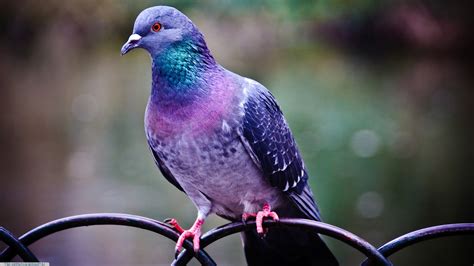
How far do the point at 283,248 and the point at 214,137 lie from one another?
0.39 m

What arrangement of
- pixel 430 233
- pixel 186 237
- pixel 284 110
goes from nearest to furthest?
pixel 430 233
pixel 186 237
pixel 284 110

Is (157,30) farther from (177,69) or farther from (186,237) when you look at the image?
(186,237)

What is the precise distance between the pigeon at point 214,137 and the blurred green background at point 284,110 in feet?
9.07

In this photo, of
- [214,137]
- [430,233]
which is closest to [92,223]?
[214,137]

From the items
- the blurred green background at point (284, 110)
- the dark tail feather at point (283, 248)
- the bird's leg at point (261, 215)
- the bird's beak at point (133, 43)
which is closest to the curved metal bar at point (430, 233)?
the bird's leg at point (261, 215)

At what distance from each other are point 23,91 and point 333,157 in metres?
5.04

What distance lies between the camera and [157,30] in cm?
176

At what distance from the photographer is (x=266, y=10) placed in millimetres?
11039

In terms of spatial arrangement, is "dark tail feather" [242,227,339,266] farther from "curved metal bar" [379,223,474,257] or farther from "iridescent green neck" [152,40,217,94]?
"curved metal bar" [379,223,474,257]

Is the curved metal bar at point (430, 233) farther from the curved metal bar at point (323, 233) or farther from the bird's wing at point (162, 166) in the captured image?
the bird's wing at point (162, 166)

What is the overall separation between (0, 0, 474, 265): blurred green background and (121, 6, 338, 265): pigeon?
2763mm

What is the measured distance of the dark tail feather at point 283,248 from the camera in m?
1.89

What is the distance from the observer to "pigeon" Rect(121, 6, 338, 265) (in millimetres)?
1776

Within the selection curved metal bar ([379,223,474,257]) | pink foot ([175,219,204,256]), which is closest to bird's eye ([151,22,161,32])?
pink foot ([175,219,204,256])
